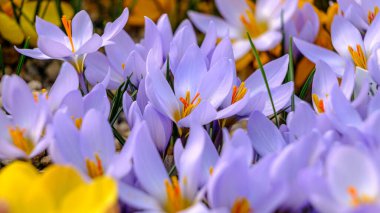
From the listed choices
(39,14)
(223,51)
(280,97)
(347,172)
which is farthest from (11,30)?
(347,172)

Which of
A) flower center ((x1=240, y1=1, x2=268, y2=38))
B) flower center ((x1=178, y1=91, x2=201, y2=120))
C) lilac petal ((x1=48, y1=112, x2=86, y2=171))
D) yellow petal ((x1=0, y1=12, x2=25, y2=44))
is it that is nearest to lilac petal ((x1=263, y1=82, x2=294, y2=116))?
flower center ((x1=178, y1=91, x2=201, y2=120))

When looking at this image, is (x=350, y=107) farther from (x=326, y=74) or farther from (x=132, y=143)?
(x=132, y=143)

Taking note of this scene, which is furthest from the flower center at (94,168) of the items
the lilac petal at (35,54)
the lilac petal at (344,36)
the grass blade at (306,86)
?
the lilac petal at (344,36)

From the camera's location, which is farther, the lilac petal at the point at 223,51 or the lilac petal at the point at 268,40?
the lilac petal at the point at 268,40

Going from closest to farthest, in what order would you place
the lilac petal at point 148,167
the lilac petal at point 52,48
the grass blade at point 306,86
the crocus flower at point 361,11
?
the lilac petal at point 148,167
the lilac petal at point 52,48
the grass blade at point 306,86
the crocus flower at point 361,11

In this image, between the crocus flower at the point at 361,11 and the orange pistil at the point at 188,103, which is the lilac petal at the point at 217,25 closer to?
the crocus flower at the point at 361,11

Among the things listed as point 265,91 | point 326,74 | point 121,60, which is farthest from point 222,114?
point 121,60
